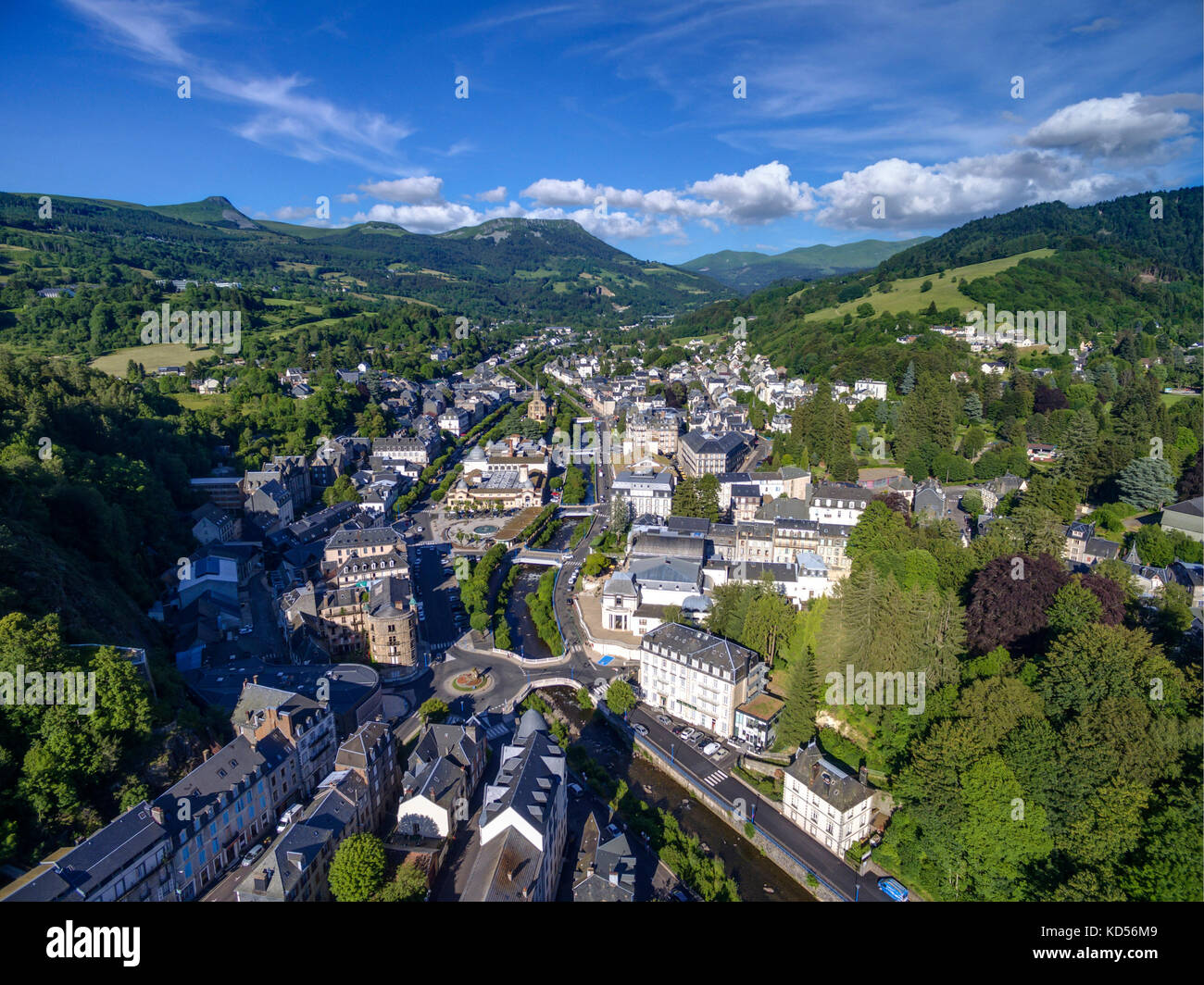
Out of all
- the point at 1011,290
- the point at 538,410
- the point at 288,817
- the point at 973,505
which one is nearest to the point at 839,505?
the point at 973,505

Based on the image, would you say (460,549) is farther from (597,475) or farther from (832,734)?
(832,734)

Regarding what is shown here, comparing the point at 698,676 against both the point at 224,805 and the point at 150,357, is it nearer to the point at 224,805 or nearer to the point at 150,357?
the point at 224,805

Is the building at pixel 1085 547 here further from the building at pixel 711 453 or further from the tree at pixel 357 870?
the tree at pixel 357 870

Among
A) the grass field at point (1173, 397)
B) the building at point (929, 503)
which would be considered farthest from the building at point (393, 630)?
the grass field at point (1173, 397)

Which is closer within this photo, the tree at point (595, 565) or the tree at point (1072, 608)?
the tree at point (1072, 608)

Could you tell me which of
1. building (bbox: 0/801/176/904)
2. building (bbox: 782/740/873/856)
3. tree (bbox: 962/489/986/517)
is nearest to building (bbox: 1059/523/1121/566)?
tree (bbox: 962/489/986/517)
